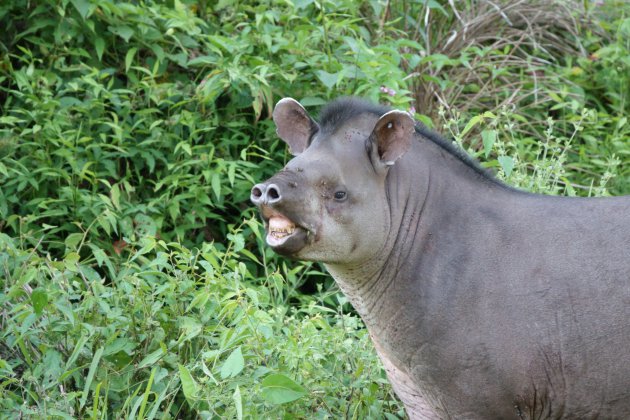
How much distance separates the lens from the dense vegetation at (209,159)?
4.39 metres

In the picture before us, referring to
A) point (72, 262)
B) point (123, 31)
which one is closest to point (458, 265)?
point (72, 262)

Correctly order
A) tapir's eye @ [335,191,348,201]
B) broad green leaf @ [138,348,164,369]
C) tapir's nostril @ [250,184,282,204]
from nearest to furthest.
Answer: tapir's nostril @ [250,184,282,204], tapir's eye @ [335,191,348,201], broad green leaf @ [138,348,164,369]

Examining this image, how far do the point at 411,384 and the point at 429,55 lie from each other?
3452mm

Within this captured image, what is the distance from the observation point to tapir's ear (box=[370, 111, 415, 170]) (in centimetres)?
391

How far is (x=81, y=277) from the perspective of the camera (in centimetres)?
509

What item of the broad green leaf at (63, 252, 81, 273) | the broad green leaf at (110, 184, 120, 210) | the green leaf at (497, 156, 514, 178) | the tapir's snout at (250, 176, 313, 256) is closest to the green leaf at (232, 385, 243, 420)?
the tapir's snout at (250, 176, 313, 256)

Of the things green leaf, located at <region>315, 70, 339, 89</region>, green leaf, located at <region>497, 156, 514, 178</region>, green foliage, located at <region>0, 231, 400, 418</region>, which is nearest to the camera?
green foliage, located at <region>0, 231, 400, 418</region>

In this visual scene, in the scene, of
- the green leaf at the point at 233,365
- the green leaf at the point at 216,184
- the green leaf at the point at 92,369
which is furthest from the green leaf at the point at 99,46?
the green leaf at the point at 233,365

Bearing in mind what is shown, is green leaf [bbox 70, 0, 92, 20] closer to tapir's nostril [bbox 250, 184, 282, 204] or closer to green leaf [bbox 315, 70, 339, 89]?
green leaf [bbox 315, 70, 339, 89]

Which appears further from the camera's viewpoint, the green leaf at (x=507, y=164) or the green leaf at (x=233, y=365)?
the green leaf at (x=507, y=164)

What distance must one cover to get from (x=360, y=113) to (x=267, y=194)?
2.03 feet

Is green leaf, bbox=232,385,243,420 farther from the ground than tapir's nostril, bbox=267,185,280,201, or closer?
closer

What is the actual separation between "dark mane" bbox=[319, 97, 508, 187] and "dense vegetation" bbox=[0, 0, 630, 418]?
75 cm

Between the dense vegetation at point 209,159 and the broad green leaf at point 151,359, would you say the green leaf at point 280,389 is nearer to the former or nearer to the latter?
the dense vegetation at point 209,159
